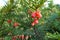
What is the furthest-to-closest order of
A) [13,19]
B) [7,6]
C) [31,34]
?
[13,19] < [7,6] < [31,34]

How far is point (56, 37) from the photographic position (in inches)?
68.9

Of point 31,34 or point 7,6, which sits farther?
point 7,6

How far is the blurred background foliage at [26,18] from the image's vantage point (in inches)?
91.0

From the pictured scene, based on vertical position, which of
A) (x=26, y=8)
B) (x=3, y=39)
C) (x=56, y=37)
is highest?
(x=26, y=8)

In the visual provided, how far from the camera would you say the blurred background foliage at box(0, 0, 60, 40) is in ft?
7.59

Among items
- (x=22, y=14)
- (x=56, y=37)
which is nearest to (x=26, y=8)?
(x=22, y=14)

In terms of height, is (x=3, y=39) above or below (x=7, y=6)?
below

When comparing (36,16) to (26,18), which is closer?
(36,16)

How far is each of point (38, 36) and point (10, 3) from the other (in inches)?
20.4

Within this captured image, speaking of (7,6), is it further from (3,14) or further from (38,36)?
(38,36)

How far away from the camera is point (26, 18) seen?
104 inches

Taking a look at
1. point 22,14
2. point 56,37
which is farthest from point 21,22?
point 56,37

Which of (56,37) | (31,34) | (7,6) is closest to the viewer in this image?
(56,37)

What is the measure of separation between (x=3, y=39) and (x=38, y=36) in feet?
1.53
